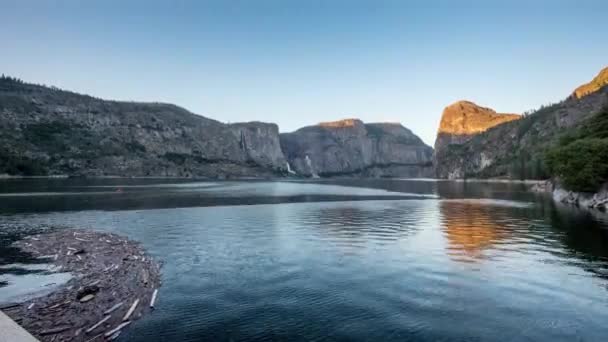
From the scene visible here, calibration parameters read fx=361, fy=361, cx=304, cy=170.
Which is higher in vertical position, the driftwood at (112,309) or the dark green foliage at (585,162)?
the dark green foliage at (585,162)

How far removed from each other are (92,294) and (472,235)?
35.3 m

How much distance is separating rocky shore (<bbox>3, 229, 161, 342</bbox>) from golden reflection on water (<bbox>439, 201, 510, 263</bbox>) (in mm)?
22387

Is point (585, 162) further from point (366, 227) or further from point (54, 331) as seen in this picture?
point (54, 331)

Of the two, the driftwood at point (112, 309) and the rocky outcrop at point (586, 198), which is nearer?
the driftwood at point (112, 309)

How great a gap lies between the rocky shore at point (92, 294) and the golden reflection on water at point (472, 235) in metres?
22.4

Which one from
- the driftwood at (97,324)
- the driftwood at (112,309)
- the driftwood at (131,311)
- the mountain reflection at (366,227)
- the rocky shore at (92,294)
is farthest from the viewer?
the mountain reflection at (366,227)

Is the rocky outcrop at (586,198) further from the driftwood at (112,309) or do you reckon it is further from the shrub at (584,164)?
the driftwood at (112,309)

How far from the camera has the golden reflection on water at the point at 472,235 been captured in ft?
97.6

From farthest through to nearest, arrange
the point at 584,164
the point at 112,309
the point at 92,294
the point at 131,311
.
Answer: the point at 584,164
the point at 92,294
the point at 112,309
the point at 131,311

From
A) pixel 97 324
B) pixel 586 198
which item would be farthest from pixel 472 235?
pixel 586 198

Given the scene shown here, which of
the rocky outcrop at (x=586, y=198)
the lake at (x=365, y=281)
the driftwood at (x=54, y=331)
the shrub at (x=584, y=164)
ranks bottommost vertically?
the lake at (x=365, y=281)

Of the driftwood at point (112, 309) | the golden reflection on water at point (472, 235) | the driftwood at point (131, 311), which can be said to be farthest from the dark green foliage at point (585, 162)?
the driftwood at point (112, 309)

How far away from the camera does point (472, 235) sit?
38719 millimetres

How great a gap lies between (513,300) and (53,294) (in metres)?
23.7
